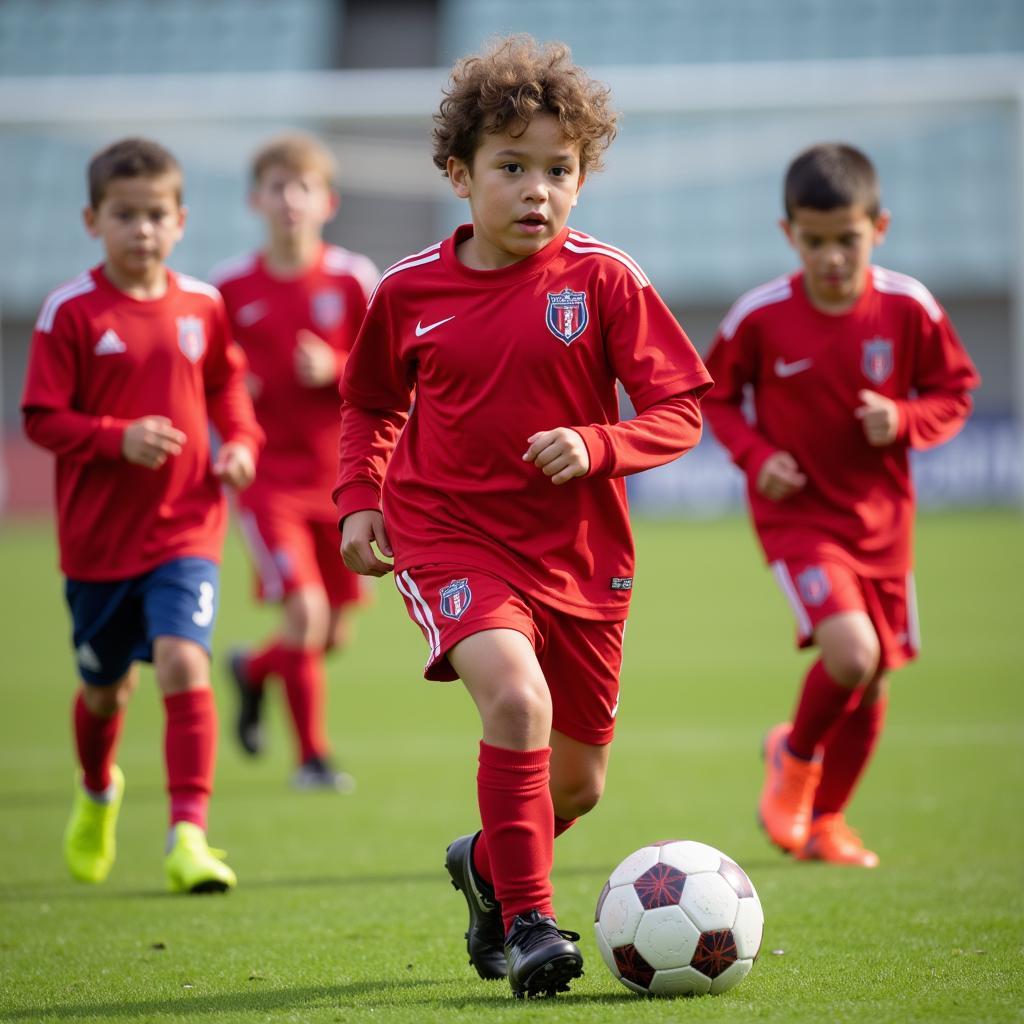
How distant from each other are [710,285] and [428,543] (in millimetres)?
25298

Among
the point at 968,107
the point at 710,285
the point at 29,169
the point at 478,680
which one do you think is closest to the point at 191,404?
the point at 478,680

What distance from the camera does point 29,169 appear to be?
2494 centimetres

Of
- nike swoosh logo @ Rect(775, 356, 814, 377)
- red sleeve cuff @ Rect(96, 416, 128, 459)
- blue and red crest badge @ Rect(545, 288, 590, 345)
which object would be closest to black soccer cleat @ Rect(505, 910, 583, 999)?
blue and red crest badge @ Rect(545, 288, 590, 345)

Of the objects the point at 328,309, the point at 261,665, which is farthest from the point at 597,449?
the point at 261,665

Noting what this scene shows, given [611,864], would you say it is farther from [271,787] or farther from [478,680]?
[271,787]

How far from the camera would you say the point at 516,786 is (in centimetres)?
326

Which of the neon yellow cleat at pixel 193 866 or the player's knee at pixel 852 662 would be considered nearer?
the neon yellow cleat at pixel 193 866

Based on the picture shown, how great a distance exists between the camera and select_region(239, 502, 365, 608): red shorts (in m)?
7.09

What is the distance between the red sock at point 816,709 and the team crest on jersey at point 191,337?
2255mm

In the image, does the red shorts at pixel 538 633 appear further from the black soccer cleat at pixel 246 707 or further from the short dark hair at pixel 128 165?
the black soccer cleat at pixel 246 707

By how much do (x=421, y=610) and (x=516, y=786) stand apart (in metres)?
0.49

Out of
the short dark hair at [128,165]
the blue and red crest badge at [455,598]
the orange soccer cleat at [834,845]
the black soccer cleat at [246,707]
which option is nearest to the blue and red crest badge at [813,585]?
the orange soccer cleat at [834,845]

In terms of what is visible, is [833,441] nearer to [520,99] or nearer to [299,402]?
[520,99]

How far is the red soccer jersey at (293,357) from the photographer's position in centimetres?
729
